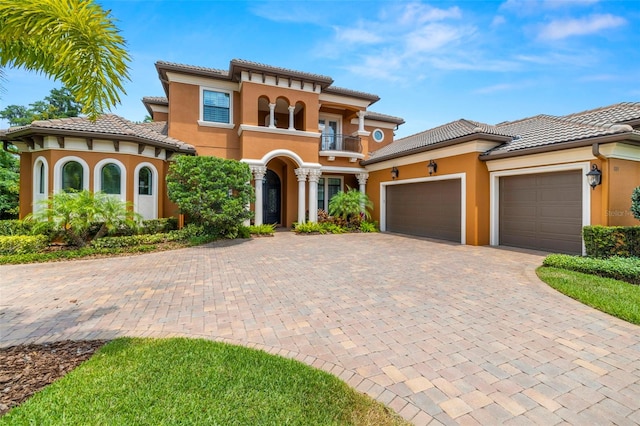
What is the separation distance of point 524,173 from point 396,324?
29.1 ft

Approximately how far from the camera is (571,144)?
8.33 meters

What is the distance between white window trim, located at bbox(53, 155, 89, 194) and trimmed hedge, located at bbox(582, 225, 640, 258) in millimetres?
16490

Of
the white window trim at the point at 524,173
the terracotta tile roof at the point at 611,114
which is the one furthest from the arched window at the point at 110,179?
the terracotta tile roof at the point at 611,114

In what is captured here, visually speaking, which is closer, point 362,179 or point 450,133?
point 450,133

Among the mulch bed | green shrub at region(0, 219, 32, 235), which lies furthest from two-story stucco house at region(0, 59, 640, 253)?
the mulch bed

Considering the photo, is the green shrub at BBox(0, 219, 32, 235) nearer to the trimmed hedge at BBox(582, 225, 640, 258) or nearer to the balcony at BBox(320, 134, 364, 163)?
the balcony at BBox(320, 134, 364, 163)

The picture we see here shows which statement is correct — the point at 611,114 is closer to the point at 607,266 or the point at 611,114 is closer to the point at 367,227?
the point at 607,266

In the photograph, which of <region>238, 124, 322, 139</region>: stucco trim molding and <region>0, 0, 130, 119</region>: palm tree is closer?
<region>0, 0, 130, 119</region>: palm tree

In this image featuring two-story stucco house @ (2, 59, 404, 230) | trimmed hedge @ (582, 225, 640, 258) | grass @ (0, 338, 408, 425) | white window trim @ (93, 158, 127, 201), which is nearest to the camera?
grass @ (0, 338, 408, 425)

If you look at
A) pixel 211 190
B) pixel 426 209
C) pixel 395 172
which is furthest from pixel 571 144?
pixel 211 190

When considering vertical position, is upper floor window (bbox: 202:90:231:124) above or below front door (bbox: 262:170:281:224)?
above

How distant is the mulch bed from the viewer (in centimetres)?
253

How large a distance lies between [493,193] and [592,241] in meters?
3.76

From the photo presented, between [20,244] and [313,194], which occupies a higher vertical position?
[313,194]
